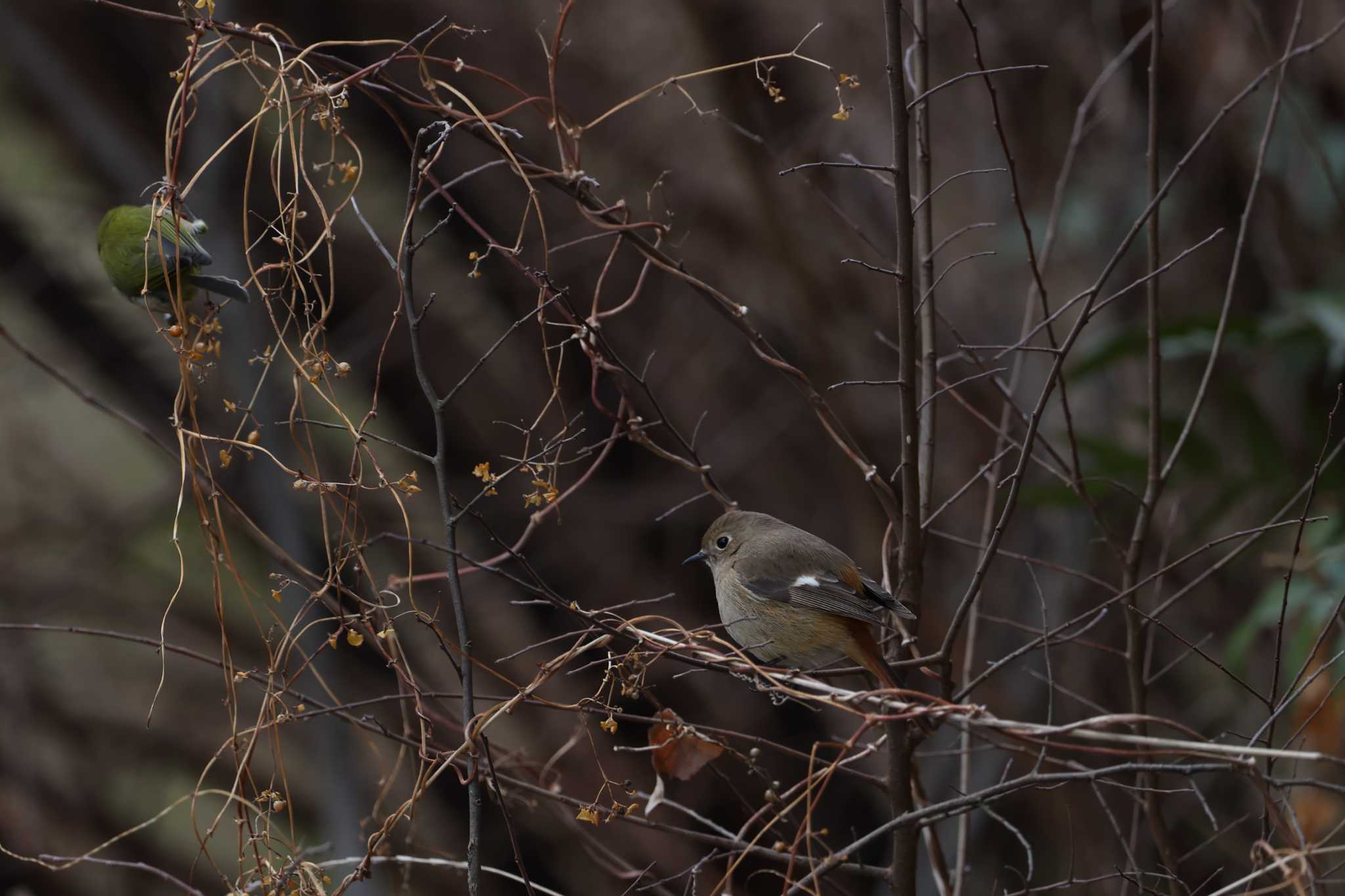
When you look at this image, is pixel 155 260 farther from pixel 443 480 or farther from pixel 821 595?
pixel 821 595

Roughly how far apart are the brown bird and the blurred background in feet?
5.09

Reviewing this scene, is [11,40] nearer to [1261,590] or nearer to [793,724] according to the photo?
[793,724]

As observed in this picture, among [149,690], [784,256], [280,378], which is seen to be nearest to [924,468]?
[784,256]

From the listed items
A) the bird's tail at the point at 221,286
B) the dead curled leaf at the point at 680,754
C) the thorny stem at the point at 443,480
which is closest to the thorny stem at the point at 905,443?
the dead curled leaf at the point at 680,754

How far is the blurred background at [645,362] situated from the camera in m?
5.14

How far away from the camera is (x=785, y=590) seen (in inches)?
127

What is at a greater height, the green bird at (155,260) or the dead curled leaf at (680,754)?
the green bird at (155,260)

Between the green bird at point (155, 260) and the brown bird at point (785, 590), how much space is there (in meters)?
1.45

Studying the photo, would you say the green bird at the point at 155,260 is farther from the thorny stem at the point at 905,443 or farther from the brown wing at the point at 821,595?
the brown wing at the point at 821,595

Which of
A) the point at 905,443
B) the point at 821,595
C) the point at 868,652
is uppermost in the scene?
the point at 905,443

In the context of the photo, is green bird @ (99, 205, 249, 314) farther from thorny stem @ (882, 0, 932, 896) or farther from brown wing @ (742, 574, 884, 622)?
brown wing @ (742, 574, 884, 622)

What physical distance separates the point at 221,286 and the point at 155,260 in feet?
0.41

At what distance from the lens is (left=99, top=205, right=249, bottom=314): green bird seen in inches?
81.0

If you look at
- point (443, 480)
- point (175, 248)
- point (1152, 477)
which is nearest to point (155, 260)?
point (175, 248)
